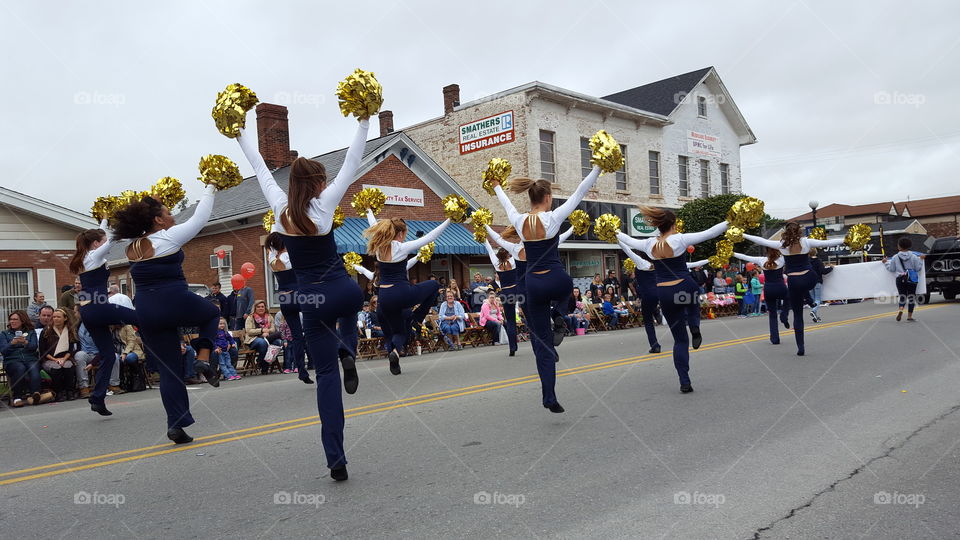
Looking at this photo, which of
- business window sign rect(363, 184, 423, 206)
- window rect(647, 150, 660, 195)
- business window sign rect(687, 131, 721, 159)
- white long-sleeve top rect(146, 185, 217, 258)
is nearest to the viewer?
white long-sleeve top rect(146, 185, 217, 258)

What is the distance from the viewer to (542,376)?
20.8 ft

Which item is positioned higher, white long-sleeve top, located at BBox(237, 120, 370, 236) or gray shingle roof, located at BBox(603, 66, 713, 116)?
gray shingle roof, located at BBox(603, 66, 713, 116)

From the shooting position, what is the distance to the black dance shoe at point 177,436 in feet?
19.6

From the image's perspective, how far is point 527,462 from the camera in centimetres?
500

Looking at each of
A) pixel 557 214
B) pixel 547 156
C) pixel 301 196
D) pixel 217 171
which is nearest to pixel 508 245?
pixel 557 214

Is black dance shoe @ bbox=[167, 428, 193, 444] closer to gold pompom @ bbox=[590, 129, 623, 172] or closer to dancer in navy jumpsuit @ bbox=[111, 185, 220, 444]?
dancer in navy jumpsuit @ bbox=[111, 185, 220, 444]

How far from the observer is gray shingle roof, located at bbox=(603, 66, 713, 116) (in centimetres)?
3553

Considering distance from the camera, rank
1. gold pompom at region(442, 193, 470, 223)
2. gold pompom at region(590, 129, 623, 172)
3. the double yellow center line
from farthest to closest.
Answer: gold pompom at region(442, 193, 470, 223) < gold pompom at region(590, 129, 623, 172) < the double yellow center line

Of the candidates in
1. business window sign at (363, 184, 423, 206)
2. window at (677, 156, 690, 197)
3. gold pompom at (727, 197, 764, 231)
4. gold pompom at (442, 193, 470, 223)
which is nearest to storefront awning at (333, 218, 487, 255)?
business window sign at (363, 184, 423, 206)

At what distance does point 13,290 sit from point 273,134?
457 inches

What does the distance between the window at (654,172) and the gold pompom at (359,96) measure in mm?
30476

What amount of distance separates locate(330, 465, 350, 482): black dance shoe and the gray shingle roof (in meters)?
32.9

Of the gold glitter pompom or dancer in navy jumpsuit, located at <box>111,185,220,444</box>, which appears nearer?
dancer in navy jumpsuit, located at <box>111,185,220,444</box>

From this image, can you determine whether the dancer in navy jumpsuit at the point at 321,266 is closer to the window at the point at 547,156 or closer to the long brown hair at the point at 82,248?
the long brown hair at the point at 82,248
